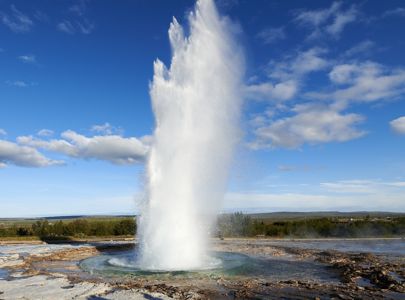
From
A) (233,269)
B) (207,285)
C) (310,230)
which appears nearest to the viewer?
(207,285)

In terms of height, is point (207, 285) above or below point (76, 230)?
below

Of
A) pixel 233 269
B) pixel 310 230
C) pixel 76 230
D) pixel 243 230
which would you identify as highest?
pixel 76 230

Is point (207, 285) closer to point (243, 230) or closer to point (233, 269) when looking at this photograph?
point (233, 269)

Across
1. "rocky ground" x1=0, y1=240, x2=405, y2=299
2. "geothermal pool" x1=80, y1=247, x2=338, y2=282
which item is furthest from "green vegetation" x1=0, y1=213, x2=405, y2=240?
"rocky ground" x1=0, y1=240, x2=405, y2=299

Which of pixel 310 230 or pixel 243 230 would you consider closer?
pixel 243 230

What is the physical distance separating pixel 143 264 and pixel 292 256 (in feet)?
33.1

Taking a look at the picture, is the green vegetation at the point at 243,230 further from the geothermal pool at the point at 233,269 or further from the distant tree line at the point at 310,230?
the geothermal pool at the point at 233,269

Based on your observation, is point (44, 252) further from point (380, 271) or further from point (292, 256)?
point (380, 271)

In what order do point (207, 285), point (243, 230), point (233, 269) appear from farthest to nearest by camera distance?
point (243, 230) → point (233, 269) → point (207, 285)

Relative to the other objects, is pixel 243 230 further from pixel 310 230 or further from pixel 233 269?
pixel 233 269

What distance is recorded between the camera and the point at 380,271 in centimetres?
2000

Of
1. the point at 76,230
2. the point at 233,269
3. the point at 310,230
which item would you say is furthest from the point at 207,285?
the point at 76,230

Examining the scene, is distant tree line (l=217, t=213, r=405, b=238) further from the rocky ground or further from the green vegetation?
the rocky ground

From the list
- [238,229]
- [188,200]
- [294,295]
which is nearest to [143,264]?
[188,200]
